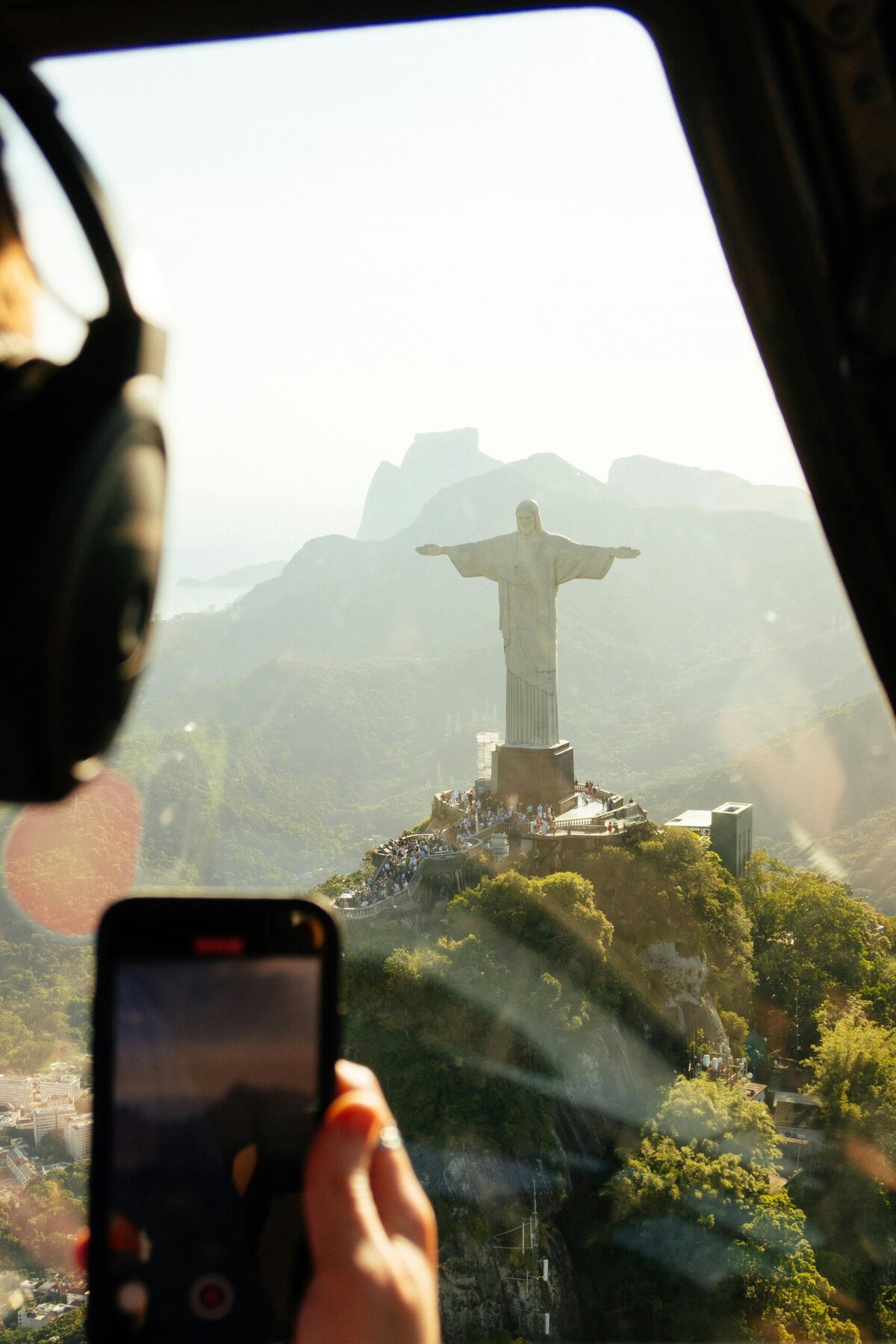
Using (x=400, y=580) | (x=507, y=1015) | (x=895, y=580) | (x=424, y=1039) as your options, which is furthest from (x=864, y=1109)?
(x=400, y=580)

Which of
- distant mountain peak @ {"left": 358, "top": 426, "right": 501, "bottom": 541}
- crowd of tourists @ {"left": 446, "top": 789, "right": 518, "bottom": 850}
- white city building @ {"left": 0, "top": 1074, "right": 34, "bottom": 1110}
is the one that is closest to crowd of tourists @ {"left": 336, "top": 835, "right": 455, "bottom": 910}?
crowd of tourists @ {"left": 446, "top": 789, "right": 518, "bottom": 850}

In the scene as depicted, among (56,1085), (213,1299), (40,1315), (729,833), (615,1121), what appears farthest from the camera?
(729,833)

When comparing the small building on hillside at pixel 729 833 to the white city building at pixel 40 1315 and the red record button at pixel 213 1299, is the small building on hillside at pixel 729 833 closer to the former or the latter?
the white city building at pixel 40 1315

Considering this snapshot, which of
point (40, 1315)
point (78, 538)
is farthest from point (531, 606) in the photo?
point (78, 538)

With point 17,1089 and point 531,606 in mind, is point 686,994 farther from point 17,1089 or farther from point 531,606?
point 17,1089

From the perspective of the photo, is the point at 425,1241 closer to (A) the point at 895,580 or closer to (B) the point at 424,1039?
(A) the point at 895,580

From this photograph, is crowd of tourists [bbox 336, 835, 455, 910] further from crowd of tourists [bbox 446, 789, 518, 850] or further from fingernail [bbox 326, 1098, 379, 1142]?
fingernail [bbox 326, 1098, 379, 1142]
